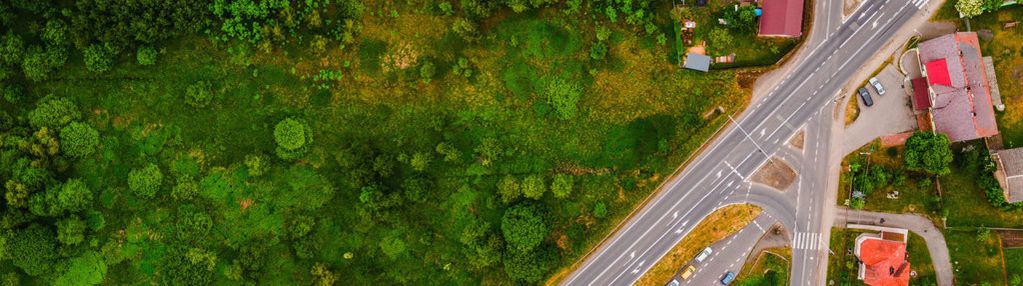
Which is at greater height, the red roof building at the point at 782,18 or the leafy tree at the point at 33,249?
the red roof building at the point at 782,18

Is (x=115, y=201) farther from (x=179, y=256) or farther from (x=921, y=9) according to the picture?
(x=921, y=9)

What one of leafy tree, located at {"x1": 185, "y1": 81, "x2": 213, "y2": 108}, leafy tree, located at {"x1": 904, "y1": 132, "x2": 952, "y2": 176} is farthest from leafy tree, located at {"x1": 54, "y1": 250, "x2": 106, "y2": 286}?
leafy tree, located at {"x1": 904, "y1": 132, "x2": 952, "y2": 176}

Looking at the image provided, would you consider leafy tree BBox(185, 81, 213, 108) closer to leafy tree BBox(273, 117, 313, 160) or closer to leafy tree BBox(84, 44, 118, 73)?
leafy tree BBox(273, 117, 313, 160)

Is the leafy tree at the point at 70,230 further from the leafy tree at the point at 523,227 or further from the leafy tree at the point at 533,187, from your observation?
the leafy tree at the point at 533,187

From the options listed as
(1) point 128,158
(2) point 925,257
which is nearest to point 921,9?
(2) point 925,257

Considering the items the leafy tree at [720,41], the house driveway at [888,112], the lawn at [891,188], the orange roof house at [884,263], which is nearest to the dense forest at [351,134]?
the leafy tree at [720,41]

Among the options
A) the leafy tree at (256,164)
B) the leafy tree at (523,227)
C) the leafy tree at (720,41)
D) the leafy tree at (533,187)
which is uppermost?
the leafy tree at (720,41)

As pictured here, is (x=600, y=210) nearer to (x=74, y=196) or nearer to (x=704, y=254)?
(x=704, y=254)
